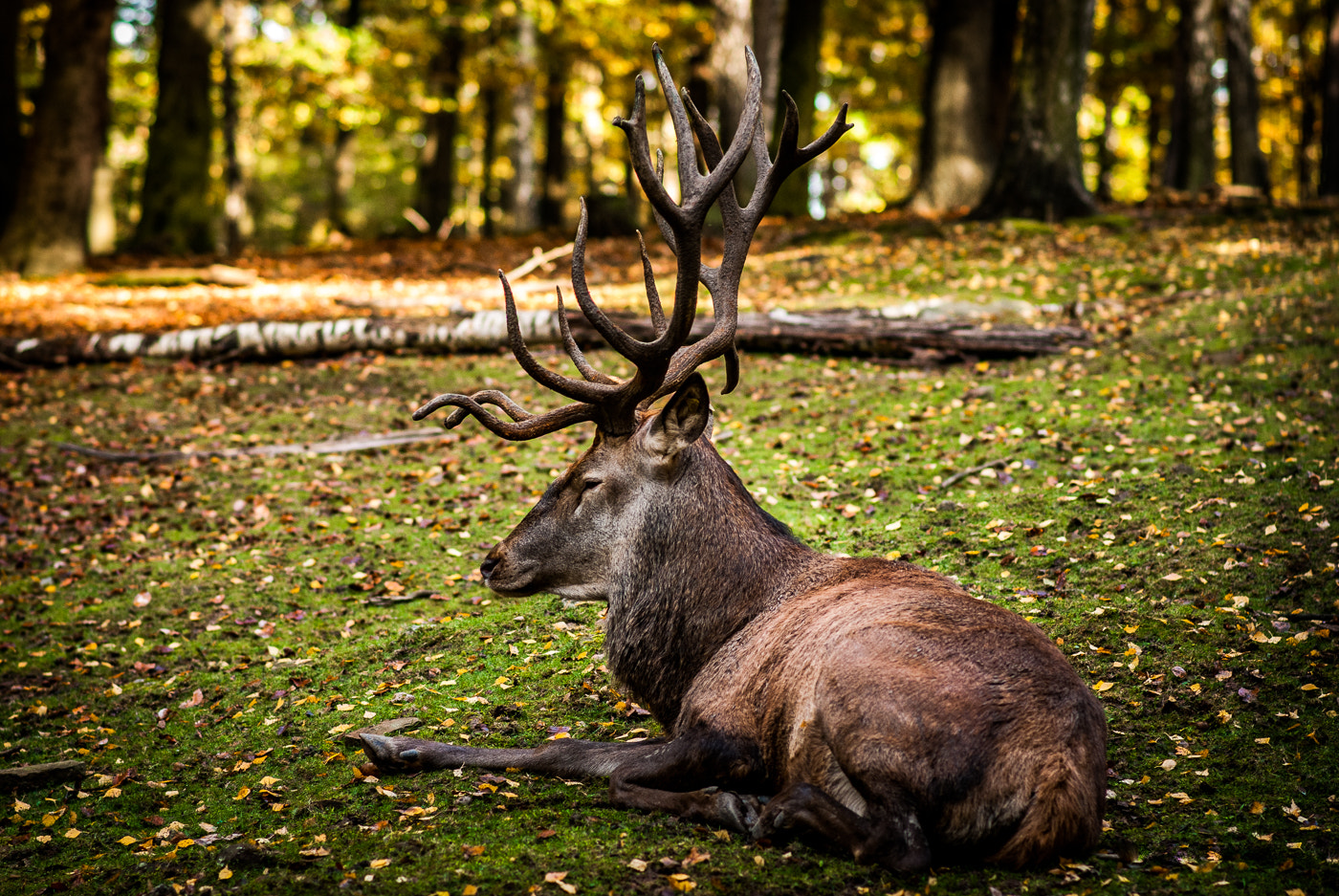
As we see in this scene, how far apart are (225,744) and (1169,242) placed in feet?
49.2

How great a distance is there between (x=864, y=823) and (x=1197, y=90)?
849 inches

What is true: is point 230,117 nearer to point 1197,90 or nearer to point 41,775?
point 41,775

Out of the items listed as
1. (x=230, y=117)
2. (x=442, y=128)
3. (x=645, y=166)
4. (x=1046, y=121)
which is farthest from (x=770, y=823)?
(x=442, y=128)

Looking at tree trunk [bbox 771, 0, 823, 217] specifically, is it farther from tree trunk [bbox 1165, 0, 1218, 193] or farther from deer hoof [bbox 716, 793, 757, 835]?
deer hoof [bbox 716, 793, 757, 835]

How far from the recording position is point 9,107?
19453 mm

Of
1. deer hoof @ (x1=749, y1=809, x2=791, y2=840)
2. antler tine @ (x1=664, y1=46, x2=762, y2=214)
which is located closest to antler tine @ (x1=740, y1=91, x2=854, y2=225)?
antler tine @ (x1=664, y1=46, x2=762, y2=214)

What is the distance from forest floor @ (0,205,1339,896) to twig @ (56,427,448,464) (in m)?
0.15

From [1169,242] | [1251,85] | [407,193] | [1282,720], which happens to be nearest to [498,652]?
[1282,720]

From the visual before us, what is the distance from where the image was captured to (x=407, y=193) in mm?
51250

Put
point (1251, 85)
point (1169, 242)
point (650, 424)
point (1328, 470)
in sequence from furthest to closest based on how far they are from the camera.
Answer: point (1251, 85) → point (1169, 242) → point (1328, 470) → point (650, 424)

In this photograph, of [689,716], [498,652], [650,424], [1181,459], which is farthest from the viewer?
[1181,459]

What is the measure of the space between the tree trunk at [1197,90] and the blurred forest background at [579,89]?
0.16 ft

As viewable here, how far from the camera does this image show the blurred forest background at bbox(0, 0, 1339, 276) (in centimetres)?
1730

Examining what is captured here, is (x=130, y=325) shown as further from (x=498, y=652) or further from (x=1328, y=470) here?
(x=1328, y=470)
